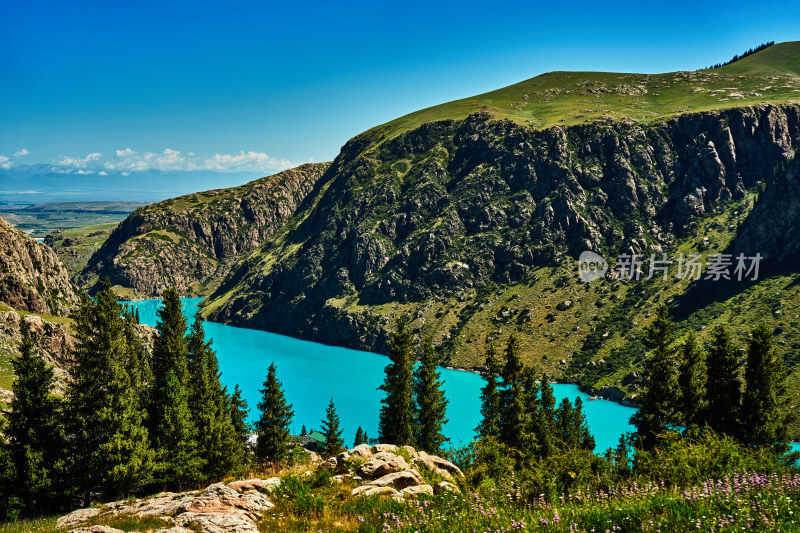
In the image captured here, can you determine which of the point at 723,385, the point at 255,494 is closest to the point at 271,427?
the point at 255,494

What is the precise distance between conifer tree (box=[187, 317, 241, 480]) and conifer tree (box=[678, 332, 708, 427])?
4114 centimetres

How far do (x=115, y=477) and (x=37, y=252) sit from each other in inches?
5128

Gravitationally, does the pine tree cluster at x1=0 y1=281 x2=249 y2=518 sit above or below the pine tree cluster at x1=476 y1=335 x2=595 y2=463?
above

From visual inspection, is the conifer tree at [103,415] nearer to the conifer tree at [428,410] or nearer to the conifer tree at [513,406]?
the conifer tree at [428,410]

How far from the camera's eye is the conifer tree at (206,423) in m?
42.5

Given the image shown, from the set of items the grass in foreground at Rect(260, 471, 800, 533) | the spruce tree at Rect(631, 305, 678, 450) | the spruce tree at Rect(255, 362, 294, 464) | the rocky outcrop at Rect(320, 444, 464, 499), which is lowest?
the spruce tree at Rect(255, 362, 294, 464)

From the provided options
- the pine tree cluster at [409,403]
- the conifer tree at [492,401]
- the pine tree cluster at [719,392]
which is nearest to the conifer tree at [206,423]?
the pine tree cluster at [409,403]

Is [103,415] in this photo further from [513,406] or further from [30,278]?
[30,278]

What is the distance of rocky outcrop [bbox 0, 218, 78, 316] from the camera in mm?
107625

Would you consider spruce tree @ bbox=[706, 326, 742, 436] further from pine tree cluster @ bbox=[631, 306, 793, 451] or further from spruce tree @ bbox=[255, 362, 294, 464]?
spruce tree @ bbox=[255, 362, 294, 464]

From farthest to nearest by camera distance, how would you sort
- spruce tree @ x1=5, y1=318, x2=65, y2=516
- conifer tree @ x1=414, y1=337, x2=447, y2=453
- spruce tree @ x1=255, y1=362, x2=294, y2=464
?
spruce tree @ x1=255, y1=362, x2=294, y2=464 < conifer tree @ x1=414, y1=337, x2=447, y2=453 < spruce tree @ x1=5, y1=318, x2=65, y2=516

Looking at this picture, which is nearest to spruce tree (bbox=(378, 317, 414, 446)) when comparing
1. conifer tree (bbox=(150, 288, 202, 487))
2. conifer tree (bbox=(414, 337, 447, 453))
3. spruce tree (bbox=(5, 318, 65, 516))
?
conifer tree (bbox=(414, 337, 447, 453))

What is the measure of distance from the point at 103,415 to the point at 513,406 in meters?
38.5

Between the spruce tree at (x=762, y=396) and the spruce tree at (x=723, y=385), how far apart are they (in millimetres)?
981
